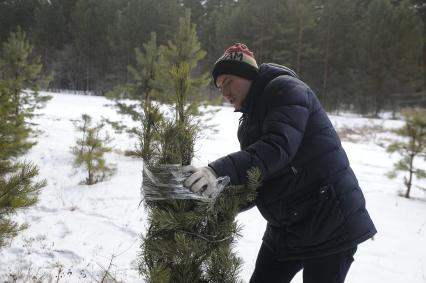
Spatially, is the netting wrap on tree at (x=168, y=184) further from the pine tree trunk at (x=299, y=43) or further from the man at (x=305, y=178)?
the pine tree trunk at (x=299, y=43)

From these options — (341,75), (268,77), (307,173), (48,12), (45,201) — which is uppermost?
(48,12)

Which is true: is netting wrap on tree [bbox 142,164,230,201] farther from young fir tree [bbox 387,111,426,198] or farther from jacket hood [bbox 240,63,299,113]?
young fir tree [bbox 387,111,426,198]

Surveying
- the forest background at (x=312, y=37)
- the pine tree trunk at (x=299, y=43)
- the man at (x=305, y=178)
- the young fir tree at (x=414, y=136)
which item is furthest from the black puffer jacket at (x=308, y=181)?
the pine tree trunk at (x=299, y=43)

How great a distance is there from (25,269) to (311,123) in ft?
12.6

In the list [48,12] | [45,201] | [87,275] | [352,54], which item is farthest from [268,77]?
[48,12]

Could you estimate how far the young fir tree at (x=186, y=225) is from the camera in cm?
153

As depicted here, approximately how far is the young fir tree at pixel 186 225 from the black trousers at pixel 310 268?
0.52m

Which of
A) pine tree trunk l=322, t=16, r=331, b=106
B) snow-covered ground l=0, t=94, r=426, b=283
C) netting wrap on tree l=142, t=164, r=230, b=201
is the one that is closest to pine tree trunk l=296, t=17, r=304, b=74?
pine tree trunk l=322, t=16, r=331, b=106

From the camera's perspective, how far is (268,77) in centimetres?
187

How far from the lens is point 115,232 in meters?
5.55

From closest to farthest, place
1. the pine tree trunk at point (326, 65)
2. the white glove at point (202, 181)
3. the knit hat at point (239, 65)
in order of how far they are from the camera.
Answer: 1. the white glove at point (202, 181)
2. the knit hat at point (239, 65)
3. the pine tree trunk at point (326, 65)

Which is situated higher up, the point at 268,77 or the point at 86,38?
the point at 86,38

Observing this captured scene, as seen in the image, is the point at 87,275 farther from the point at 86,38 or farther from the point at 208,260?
the point at 86,38

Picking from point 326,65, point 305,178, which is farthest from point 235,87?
point 326,65
